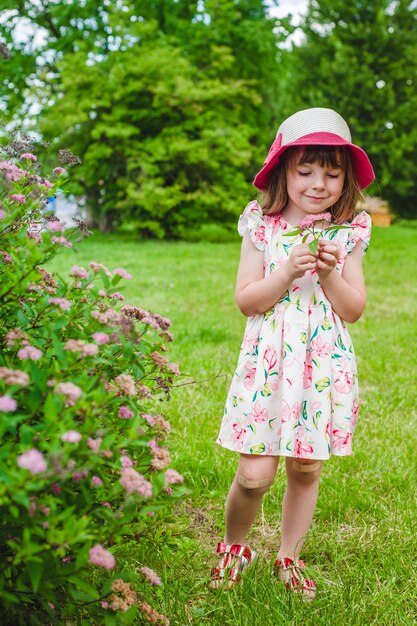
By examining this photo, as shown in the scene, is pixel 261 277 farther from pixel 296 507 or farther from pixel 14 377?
pixel 14 377

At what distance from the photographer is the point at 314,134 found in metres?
2.23

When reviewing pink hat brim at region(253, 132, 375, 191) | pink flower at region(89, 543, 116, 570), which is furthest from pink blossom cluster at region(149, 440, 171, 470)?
pink hat brim at region(253, 132, 375, 191)

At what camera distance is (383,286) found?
852 centimetres

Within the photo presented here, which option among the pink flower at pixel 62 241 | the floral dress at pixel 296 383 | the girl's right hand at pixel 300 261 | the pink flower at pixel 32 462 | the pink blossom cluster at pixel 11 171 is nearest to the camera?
the pink flower at pixel 32 462

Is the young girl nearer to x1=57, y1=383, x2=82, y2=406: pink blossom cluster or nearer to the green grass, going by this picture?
the green grass

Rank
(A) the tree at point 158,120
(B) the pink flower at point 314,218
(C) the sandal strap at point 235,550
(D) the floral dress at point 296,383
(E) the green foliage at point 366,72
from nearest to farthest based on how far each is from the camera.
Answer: (D) the floral dress at point 296,383 → (B) the pink flower at point 314,218 → (C) the sandal strap at point 235,550 → (A) the tree at point 158,120 → (E) the green foliage at point 366,72

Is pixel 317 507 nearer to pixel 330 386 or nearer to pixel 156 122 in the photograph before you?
pixel 330 386

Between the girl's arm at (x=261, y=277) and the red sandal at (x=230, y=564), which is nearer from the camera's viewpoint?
the girl's arm at (x=261, y=277)

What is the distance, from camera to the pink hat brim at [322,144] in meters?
2.23

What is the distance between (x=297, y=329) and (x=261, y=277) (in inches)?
9.8

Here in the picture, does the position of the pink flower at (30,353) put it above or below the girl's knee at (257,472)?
above

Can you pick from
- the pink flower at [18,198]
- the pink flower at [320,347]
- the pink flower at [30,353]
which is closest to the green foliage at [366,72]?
the pink flower at [320,347]

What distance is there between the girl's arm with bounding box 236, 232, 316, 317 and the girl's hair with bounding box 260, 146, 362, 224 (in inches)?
6.4

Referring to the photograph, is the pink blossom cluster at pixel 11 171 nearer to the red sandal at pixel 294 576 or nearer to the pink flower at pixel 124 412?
the pink flower at pixel 124 412
